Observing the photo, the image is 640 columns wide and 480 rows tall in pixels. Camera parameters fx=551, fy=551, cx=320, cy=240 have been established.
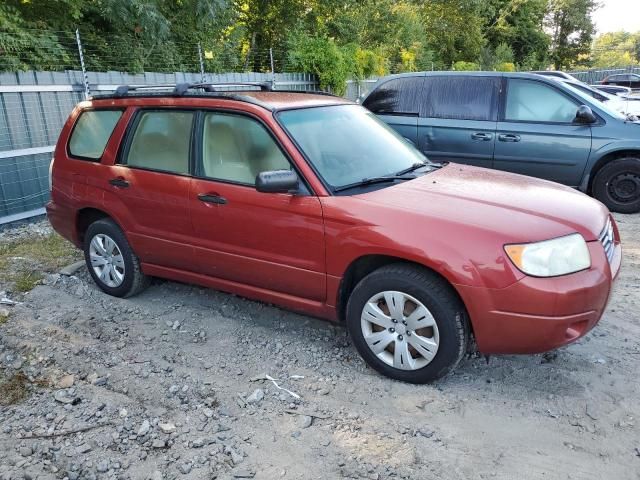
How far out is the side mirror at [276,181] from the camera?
3.43 metres

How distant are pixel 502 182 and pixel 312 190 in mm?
1388

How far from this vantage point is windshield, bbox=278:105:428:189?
3.71 meters

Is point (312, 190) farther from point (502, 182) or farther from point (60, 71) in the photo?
point (60, 71)

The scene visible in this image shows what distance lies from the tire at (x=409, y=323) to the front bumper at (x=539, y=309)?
0.38 ft

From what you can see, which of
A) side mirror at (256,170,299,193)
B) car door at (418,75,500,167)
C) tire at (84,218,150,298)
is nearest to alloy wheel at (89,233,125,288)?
tire at (84,218,150,298)

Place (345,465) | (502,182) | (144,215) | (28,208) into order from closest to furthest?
(345,465), (502,182), (144,215), (28,208)

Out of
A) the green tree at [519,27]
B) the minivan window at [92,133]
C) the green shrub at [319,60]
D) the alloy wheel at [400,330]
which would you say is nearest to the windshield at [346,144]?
the alloy wheel at [400,330]

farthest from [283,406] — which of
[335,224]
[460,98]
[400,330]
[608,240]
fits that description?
[460,98]

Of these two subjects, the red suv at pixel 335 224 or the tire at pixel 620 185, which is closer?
the red suv at pixel 335 224

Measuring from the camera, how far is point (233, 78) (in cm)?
1174

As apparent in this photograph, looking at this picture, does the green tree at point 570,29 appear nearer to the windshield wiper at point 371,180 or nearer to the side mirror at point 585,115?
the side mirror at point 585,115

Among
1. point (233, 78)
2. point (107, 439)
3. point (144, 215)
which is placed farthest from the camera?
point (233, 78)

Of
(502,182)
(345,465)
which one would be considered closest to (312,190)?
(502,182)

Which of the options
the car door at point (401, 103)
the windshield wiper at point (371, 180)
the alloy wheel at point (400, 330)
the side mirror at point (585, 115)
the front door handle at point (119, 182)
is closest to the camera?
the alloy wheel at point (400, 330)
